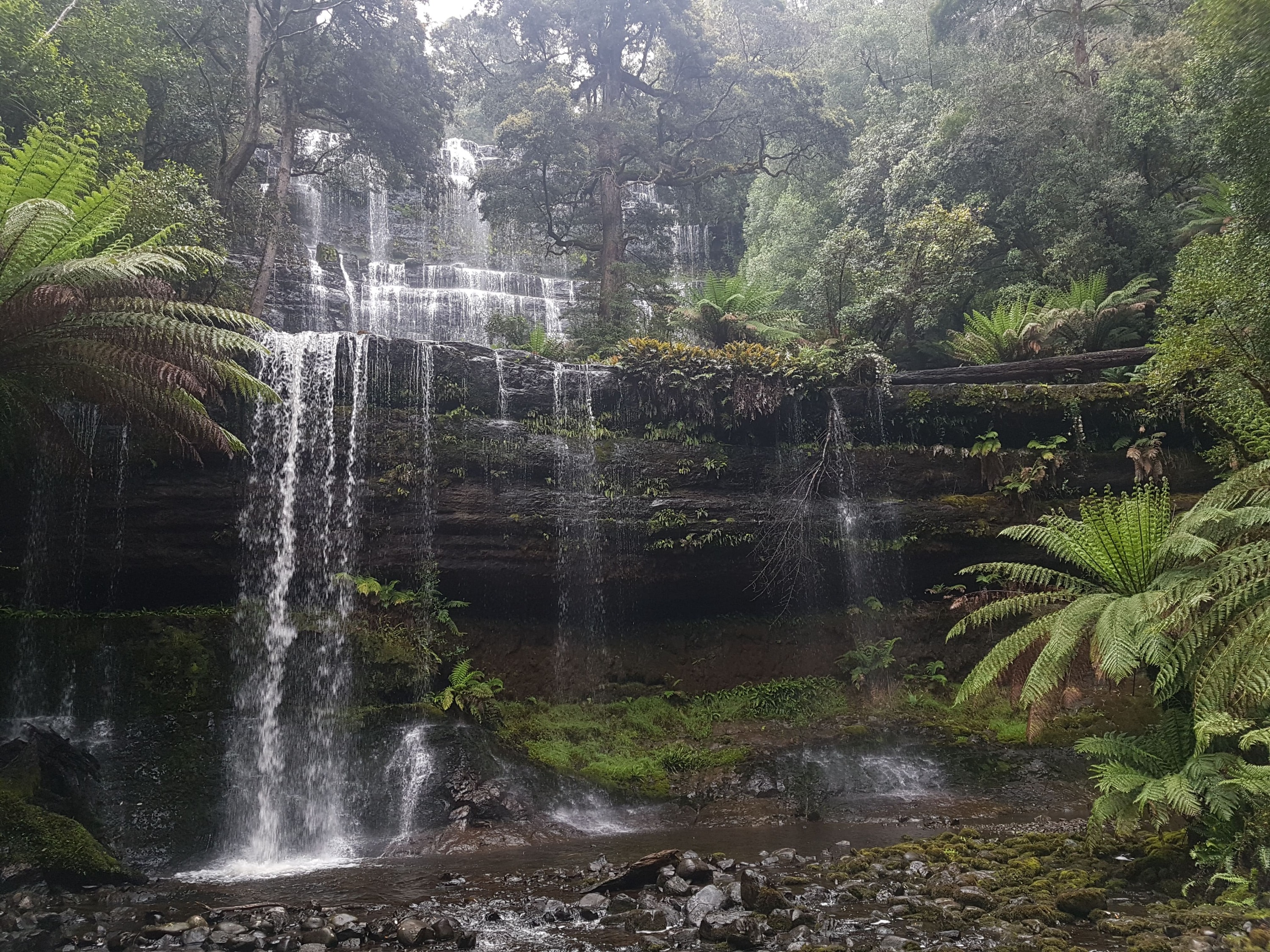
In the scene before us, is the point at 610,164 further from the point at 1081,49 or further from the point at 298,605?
the point at 298,605

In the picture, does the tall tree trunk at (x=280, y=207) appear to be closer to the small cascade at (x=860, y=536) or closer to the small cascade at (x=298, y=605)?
the small cascade at (x=298, y=605)

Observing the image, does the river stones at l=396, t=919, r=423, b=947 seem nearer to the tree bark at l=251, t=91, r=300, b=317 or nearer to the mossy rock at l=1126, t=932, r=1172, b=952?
the mossy rock at l=1126, t=932, r=1172, b=952

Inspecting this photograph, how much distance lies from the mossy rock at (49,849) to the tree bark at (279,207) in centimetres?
990

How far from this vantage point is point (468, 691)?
32.9 ft

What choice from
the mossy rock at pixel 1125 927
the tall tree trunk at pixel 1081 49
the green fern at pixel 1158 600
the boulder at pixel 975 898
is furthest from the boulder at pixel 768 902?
the tall tree trunk at pixel 1081 49

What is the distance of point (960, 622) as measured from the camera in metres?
7.31

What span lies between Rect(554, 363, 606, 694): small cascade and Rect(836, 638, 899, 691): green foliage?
3831 mm

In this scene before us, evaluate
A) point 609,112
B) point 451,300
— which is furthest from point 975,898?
point 609,112

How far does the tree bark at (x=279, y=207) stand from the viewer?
1466cm

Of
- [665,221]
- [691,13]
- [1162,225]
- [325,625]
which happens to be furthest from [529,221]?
[1162,225]

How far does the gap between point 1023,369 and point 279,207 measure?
48.1 ft

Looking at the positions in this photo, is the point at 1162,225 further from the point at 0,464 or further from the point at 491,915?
the point at 0,464

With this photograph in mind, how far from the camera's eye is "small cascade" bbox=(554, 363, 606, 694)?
39.1 ft

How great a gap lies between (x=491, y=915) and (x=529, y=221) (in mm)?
16830
